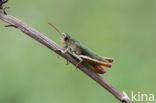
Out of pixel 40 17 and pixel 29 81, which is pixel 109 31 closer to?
pixel 40 17

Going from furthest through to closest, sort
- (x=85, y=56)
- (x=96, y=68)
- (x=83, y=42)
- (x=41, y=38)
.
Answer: (x=83, y=42)
(x=85, y=56)
(x=96, y=68)
(x=41, y=38)

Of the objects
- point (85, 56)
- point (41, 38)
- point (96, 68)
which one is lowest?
point (41, 38)

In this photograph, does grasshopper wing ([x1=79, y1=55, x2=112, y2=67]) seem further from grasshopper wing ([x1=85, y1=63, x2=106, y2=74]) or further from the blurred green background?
the blurred green background

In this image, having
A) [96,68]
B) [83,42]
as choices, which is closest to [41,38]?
[96,68]

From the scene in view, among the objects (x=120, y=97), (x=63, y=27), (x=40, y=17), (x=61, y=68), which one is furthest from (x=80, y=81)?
(x=120, y=97)

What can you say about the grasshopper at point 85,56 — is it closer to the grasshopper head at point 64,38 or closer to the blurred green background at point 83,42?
the grasshopper head at point 64,38

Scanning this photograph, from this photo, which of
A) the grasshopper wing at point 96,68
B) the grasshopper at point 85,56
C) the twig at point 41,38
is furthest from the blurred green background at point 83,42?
the twig at point 41,38

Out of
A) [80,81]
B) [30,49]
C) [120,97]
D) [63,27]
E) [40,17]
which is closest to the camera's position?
[120,97]

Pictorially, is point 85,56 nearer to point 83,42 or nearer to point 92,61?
point 92,61
